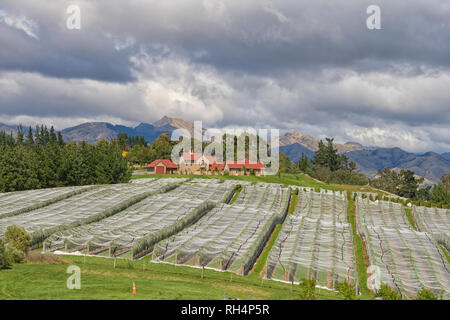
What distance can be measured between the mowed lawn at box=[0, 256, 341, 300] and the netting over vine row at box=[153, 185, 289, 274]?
1741 mm

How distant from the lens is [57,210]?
59.0 metres

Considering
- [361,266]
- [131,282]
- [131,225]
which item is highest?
[131,225]

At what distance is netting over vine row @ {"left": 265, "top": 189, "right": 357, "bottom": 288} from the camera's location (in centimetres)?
3672

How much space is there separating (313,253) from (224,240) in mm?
10141

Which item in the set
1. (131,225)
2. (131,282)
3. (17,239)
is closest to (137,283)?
(131,282)

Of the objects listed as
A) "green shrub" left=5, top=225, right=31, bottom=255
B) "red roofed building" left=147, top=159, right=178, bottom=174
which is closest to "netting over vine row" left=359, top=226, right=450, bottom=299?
"green shrub" left=5, top=225, right=31, bottom=255

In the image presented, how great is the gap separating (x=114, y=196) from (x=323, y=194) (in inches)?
1642

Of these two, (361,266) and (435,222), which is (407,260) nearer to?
(361,266)

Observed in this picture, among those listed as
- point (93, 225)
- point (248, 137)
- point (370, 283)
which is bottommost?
point (370, 283)

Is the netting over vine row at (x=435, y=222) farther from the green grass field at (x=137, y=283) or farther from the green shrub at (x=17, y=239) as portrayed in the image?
the green shrub at (x=17, y=239)

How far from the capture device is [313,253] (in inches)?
1638

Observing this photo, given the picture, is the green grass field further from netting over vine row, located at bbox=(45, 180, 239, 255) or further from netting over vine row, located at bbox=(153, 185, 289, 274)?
netting over vine row, located at bbox=(45, 180, 239, 255)
